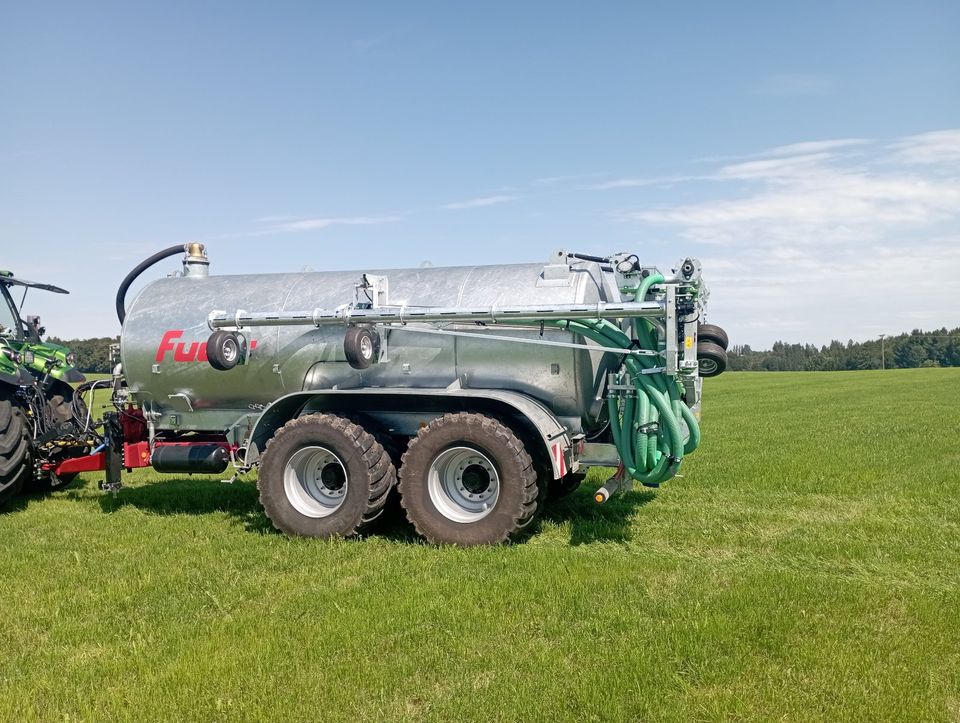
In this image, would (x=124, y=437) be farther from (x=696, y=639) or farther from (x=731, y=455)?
(x=731, y=455)

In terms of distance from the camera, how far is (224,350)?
830cm

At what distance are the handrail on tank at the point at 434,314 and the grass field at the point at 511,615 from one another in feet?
6.58

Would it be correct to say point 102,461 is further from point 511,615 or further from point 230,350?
point 511,615

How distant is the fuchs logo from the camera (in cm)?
875

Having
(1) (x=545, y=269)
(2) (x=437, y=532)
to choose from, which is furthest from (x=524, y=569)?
(1) (x=545, y=269)

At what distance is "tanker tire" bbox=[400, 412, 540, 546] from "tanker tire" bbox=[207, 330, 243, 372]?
2.12 meters

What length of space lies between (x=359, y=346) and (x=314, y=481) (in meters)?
1.47

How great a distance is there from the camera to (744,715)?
4.22 m

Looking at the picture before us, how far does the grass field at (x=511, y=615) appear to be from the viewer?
446 centimetres

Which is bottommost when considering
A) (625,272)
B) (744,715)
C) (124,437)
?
(744,715)

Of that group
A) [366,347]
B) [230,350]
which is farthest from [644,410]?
[230,350]

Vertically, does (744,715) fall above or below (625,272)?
below

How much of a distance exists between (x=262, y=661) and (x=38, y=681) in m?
1.24

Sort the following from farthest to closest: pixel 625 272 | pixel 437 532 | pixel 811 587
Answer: pixel 625 272
pixel 437 532
pixel 811 587
